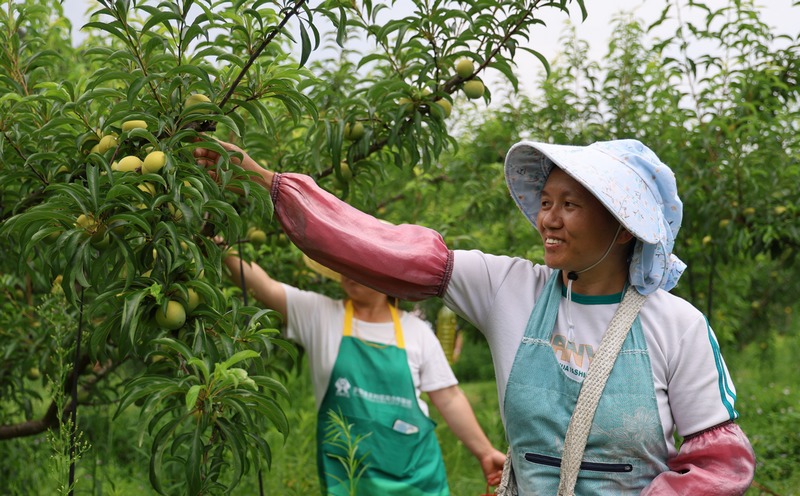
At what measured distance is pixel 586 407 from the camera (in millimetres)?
1702

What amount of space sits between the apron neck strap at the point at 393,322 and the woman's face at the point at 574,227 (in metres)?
1.34

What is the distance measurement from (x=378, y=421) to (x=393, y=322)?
1.33ft

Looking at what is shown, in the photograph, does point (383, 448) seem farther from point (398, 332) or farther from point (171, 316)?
point (171, 316)

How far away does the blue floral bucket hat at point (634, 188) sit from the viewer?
5.56ft

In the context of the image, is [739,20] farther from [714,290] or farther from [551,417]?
[551,417]

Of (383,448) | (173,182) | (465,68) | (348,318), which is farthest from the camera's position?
(348,318)

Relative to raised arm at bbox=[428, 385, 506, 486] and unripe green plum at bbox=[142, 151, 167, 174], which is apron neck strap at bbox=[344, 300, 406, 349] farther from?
unripe green plum at bbox=[142, 151, 167, 174]

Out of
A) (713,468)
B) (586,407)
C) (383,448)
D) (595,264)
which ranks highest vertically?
(595,264)

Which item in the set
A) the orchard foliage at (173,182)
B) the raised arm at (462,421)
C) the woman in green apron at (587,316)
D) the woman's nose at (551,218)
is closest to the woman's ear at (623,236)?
the woman in green apron at (587,316)

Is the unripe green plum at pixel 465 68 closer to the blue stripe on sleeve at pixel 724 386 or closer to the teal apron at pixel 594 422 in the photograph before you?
the teal apron at pixel 594 422

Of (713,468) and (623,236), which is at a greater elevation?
(623,236)

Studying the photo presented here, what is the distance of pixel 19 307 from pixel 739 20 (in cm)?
322

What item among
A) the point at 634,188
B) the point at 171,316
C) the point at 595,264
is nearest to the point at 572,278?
the point at 595,264

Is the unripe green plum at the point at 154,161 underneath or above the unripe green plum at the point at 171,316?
above
